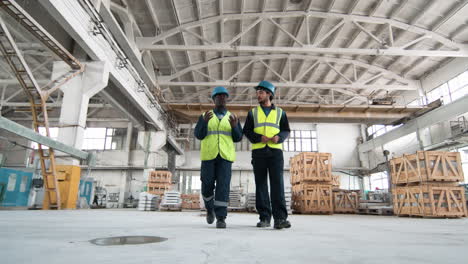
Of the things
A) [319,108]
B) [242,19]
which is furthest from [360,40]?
[242,19]

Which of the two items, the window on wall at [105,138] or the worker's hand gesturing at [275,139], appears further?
the window on wall at [105,138]

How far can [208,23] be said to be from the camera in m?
13.2

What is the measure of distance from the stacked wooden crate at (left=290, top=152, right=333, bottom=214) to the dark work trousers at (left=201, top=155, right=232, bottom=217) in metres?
7.18

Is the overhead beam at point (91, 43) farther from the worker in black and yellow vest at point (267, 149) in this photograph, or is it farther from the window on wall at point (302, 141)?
the window on wall at point (302, 141)

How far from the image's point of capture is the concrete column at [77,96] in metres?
9.05

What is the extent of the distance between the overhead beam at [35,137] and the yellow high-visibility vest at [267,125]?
5672 mm

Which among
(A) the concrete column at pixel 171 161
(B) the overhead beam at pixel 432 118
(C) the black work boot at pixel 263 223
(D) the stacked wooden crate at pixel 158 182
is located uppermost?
(B) the overhead beam at pixel 432 118

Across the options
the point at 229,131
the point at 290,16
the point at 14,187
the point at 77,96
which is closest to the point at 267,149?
the point at 229,131

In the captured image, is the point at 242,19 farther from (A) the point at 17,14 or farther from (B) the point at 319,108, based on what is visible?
(A) the point at 17,14

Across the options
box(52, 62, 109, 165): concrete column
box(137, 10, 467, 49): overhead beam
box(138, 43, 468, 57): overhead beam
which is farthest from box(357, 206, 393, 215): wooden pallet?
box(52, 62, 109, 165): concrete column

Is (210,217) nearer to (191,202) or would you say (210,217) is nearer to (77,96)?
(77,96)

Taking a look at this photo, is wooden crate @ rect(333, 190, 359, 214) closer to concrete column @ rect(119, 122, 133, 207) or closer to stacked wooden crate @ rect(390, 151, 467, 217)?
stacked wooden crate @ rect(390, 151, 467, 217)

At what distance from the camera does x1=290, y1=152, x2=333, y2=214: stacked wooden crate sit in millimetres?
9992

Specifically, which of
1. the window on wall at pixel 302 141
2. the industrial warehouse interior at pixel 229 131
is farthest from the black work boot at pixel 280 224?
the window on wall at pixel 302 141
